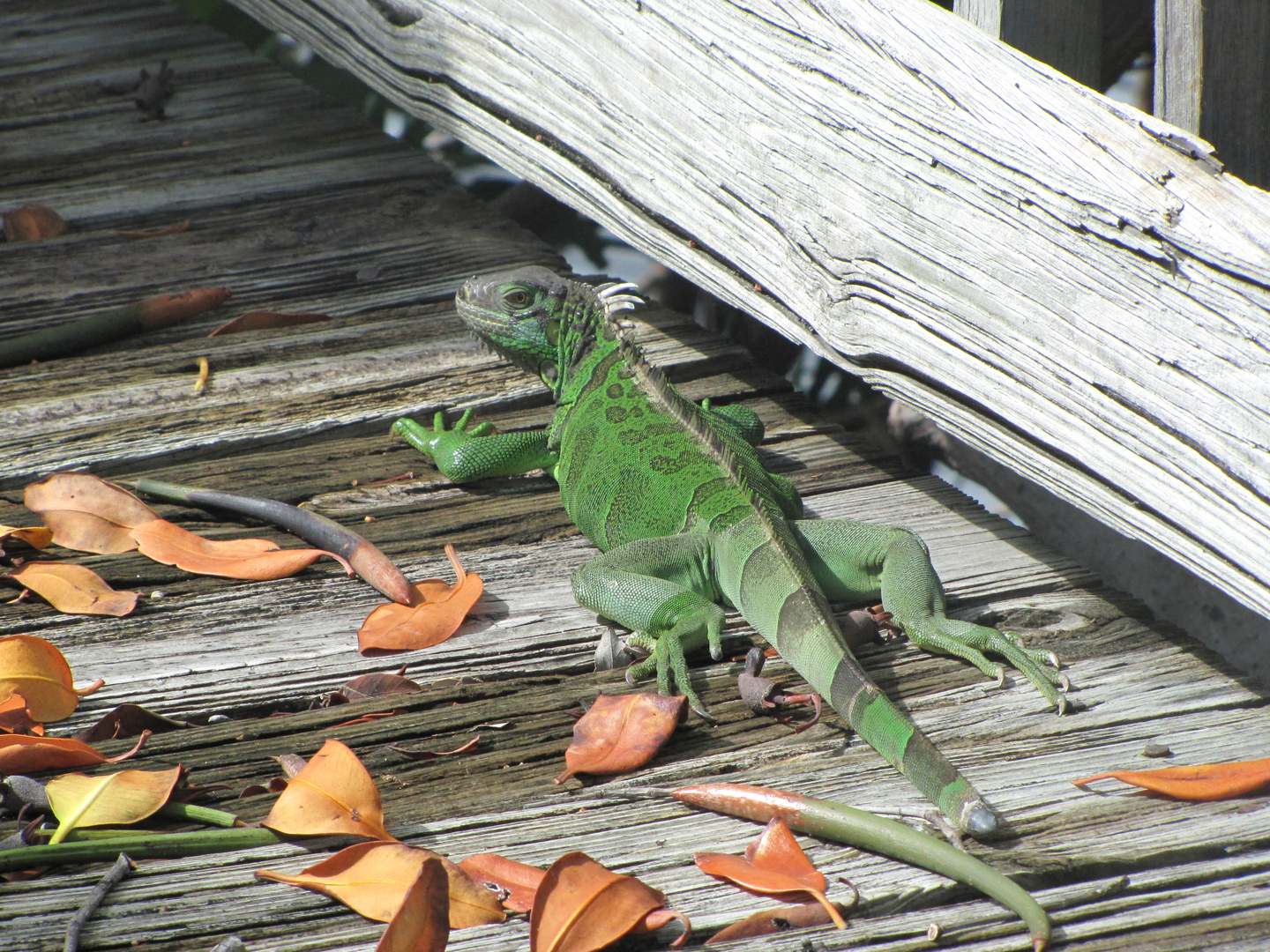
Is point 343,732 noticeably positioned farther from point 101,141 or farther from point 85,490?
point 101,141

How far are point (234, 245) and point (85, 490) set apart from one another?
1551 millimetres

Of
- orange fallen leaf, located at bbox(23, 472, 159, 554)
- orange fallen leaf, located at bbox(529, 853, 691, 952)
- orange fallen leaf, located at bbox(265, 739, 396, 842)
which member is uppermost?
orange fallen leaf, located at bbox(529, 853, 691, 952)

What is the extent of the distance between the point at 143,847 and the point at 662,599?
1.05m

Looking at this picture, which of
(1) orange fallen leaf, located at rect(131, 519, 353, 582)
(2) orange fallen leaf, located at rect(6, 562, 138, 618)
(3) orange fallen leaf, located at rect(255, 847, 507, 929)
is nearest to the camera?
(3) orange fallen leaf, located at rect(255, 847, 507, 929)

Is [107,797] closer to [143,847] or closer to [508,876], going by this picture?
[143,847]

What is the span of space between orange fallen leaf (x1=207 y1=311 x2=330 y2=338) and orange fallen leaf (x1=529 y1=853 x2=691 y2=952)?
2420 millimetres

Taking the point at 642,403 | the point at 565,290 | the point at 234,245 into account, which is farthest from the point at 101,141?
the point at 642,403

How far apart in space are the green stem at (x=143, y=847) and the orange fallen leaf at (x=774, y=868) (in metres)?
0.64

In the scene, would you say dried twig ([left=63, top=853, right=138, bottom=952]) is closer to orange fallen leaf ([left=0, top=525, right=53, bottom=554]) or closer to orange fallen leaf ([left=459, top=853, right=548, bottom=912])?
orange fallen leaf ([left=459, top=853, right=548, bottom=912])

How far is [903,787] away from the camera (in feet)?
6.10

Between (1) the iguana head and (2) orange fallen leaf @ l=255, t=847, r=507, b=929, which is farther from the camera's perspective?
(1) the iguana head

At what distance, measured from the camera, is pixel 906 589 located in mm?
2299

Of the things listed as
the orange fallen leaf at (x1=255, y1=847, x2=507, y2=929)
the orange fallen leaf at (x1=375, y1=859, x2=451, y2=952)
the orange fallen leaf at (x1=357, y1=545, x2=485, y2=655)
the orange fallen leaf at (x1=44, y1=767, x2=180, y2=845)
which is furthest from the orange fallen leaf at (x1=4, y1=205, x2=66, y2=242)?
the orange fallen leaf at (x1=375, y1=859, x2=451, y2=952)

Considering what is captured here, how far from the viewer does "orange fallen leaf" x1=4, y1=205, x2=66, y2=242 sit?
3.91 metres
